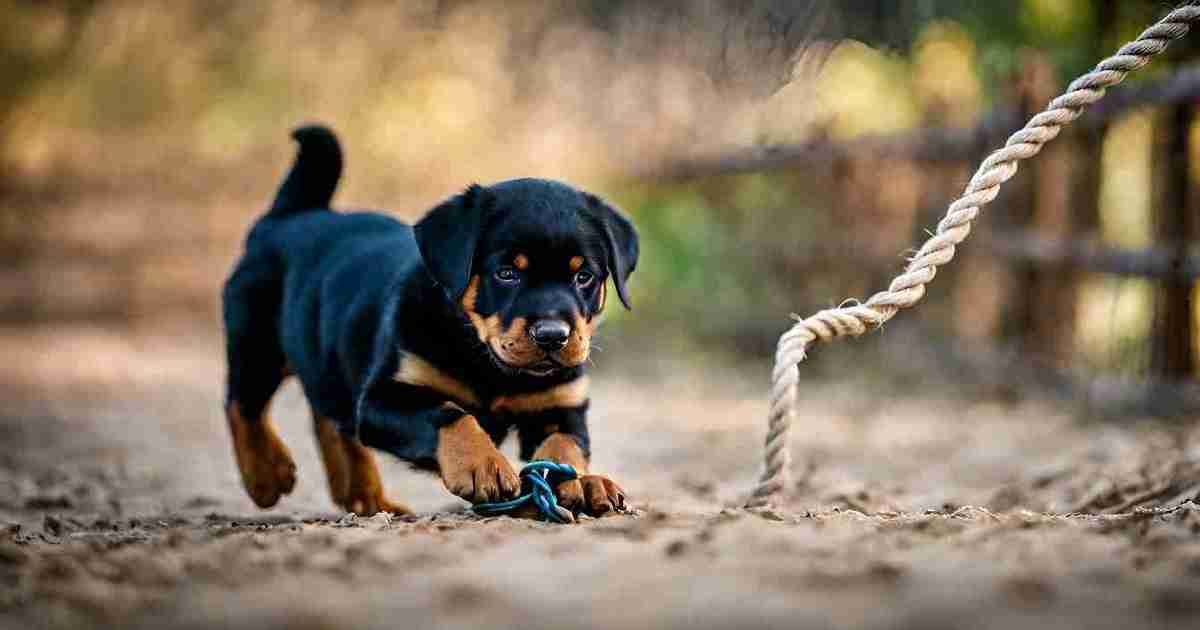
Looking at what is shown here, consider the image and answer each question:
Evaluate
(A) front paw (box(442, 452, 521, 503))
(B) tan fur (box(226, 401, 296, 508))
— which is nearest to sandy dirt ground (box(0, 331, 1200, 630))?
(A) front paw (box(442, 452, 521, 503))

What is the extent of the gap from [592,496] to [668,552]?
32.4 inches

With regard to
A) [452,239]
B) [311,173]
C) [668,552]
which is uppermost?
[311,173]

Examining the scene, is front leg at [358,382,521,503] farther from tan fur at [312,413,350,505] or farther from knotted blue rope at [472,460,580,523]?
tan fur at [312,413,350,505]

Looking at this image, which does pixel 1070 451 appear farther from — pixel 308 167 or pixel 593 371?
pixel 593 371

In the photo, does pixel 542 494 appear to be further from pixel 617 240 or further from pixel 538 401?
pixel 617 240

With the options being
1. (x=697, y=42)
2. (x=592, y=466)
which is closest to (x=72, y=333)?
(x=697, y=42)

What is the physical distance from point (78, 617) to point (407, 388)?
142 centimetres

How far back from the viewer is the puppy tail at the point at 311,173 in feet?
15.3

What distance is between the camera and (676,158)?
1267cm

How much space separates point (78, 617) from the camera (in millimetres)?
1976

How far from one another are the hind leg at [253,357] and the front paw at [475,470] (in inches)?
54.6

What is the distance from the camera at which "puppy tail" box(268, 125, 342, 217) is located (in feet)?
15.3

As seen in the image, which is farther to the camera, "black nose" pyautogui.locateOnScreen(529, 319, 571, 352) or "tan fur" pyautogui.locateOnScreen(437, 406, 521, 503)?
"black nose" pyautogui.locateOnScreen(529, 319, 571, 352)

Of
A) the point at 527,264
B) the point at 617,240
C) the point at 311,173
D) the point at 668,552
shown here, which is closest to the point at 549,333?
the point at 527,264
